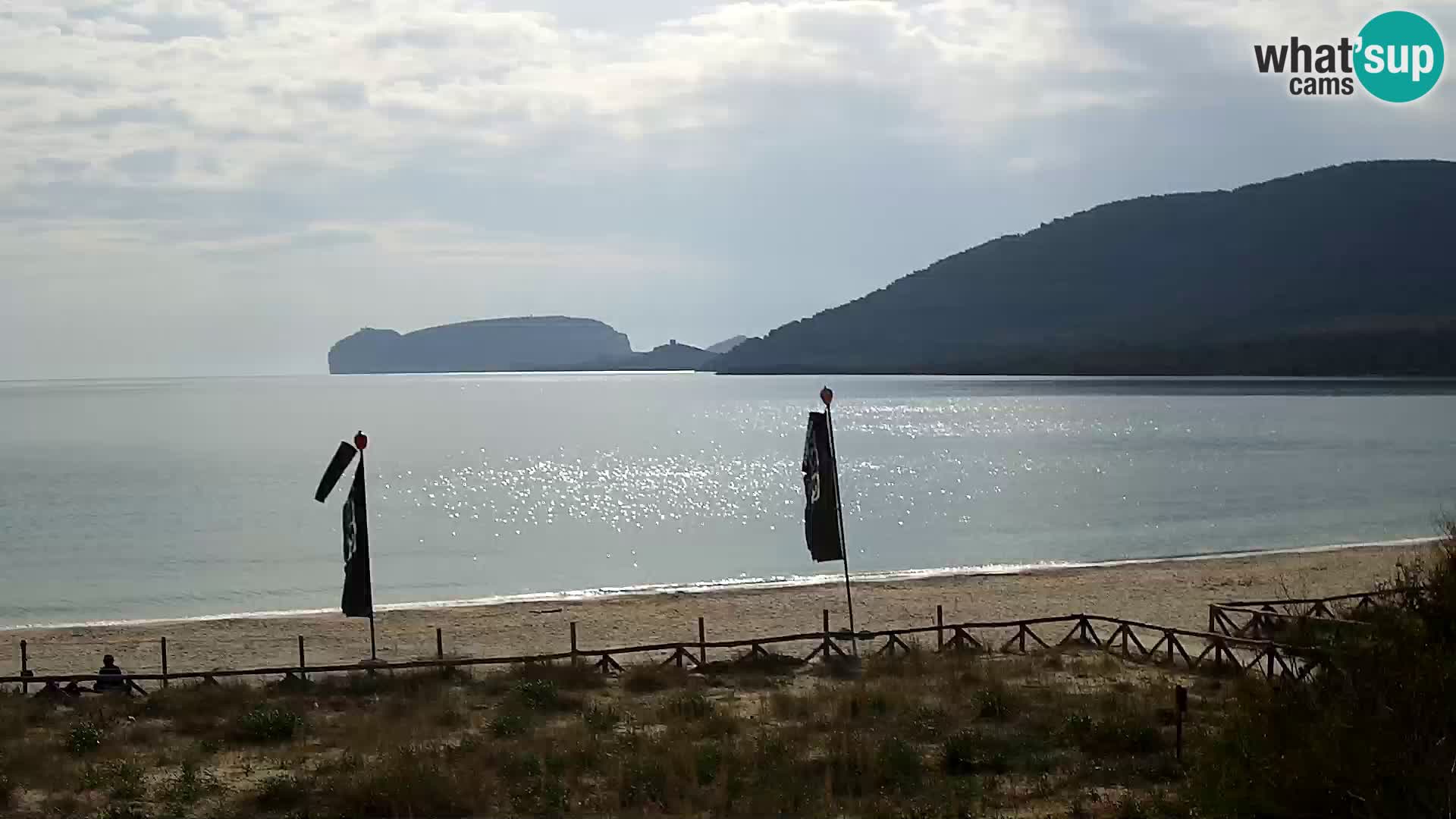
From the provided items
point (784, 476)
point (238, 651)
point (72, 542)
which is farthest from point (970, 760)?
point (784, 476)

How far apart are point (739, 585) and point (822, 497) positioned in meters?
20.2

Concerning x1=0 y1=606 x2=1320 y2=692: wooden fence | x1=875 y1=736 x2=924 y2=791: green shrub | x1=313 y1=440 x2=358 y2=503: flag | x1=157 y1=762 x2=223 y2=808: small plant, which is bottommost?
x1=0 y1=606 x2=1320 y2=692: wooden fence

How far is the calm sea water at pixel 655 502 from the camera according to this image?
43.2 meters

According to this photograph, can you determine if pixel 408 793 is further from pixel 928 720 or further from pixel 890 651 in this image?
pixel 890 651

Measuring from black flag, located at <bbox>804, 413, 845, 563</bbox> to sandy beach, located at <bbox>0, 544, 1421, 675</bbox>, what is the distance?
24.1 ft

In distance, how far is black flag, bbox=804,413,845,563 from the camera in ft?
61.1

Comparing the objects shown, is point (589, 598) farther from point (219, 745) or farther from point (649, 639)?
point (219, 745)

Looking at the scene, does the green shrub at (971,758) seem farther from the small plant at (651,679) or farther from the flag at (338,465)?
the flag at (338,465)

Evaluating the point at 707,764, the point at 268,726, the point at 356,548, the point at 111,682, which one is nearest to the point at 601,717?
the point at 707,764

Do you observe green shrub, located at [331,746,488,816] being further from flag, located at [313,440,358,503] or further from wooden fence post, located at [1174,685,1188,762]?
flag, located at [313,440,358,503]

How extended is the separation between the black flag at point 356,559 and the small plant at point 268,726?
145 inches

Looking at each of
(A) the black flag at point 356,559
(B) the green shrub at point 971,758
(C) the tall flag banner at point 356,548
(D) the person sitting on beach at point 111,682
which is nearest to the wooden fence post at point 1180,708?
(B) the green shrub at point 971,758

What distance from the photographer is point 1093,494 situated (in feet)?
220

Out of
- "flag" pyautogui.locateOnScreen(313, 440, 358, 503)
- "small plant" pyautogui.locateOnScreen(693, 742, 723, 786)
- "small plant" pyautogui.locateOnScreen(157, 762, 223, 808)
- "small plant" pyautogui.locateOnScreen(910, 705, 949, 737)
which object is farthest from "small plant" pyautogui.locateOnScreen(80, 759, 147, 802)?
"small plant" pyautogui.locateOnScreen(910, 705, 949, 737)
